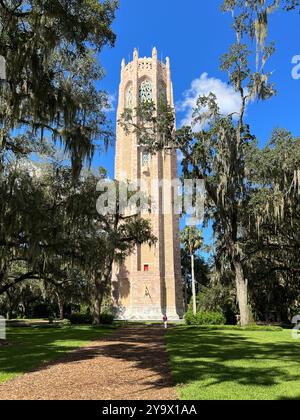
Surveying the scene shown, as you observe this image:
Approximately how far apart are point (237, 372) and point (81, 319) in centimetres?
2444

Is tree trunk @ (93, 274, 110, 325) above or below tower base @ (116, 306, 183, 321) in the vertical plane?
above

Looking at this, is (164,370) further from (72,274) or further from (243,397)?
(72,274)

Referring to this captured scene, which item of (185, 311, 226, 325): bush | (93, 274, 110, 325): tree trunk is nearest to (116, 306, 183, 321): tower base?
(93, 274, 110, 325): tree trunk

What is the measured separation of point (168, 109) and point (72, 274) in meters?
12.2

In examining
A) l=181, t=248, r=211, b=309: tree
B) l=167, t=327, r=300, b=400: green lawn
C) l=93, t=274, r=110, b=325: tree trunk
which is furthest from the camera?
l=181, t=248, r=211, b=309: tree

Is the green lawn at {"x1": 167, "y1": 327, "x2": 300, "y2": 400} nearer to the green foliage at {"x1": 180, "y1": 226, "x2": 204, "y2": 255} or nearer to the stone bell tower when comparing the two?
the green foliage at {"x1": 180, "y1": 226, "x2": 204, "y2": 255}

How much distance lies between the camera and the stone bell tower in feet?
136

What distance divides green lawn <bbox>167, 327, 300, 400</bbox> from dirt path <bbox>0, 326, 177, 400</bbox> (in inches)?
15.1

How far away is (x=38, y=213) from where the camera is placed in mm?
12523

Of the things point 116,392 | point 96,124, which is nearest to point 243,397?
point 116,392

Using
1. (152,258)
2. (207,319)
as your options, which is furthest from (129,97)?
(207,319)

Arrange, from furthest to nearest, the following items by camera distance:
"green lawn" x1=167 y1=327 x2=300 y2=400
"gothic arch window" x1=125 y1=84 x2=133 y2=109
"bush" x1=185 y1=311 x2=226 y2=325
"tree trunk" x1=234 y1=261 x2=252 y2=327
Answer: "gothic arch window" x1=125 y1=84 x2=133 y2=109
"bush" x1=185 y1=311 x2=226 y2=325
"tree trunk" x1=234 y1=261 x2=252 y2=327
"green lawn" x1=167 y1=327 x2=300 y2=400

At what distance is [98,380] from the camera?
271 inches

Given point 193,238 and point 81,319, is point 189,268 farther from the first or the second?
point 81,319
